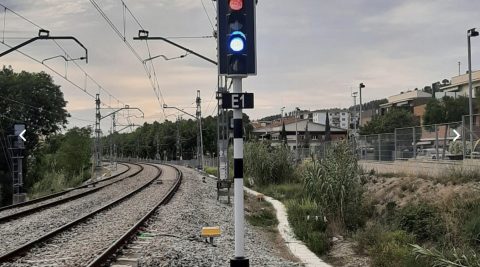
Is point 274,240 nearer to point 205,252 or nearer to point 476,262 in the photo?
point 205,252

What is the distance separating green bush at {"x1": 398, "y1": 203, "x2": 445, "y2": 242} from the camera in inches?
593

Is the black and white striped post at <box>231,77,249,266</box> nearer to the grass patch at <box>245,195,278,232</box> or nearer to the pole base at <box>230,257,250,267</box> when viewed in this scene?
the pole base at <box>230,257,250,267</box>

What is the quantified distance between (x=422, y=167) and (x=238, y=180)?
17.4 meters

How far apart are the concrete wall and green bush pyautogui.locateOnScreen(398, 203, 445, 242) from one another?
3.54 m

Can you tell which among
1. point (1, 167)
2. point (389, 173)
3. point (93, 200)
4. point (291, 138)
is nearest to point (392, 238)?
point (389, 173)

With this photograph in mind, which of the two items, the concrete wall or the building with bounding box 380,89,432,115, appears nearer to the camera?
the concrete wall

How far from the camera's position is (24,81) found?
72.0m

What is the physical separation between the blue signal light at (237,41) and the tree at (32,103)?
64.7 m

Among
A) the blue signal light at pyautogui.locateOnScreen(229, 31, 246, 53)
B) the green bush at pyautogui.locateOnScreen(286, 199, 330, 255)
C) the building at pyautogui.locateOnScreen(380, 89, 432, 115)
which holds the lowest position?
the green bush at pyautogui.locateOnScreen(286, 199, 330, 255)

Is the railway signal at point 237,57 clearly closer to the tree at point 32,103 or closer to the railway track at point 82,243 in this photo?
the railway track at point 82,243

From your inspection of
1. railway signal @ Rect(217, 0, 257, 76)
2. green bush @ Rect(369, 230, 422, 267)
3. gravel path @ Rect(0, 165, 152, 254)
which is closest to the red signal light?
railway signal @ Rect(217, 0, 257, 76)

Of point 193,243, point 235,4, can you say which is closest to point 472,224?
point 193,243

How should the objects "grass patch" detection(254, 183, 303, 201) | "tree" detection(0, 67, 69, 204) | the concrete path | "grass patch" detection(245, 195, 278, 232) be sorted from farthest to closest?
"tree" detection(0, 67, 69, 204) < "grass patch" detection(254, 183, 303, 201) < "grass patch" detection(245, 195, 278, 232) < the concrete path

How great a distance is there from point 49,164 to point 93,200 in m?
47.1
